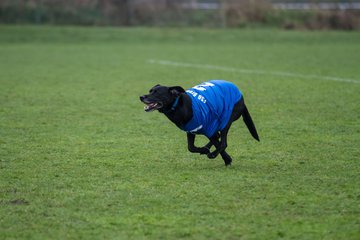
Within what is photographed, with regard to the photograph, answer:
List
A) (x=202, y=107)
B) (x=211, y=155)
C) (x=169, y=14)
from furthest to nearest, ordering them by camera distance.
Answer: (x=169, y=14), (x=211, y=155), (x=202, y=107)

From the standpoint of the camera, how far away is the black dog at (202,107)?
827 cm

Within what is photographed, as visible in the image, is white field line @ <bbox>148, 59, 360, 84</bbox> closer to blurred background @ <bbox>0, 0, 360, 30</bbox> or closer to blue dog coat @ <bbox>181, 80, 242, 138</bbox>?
blue dog coat @ <bbox>181, 80, 242, 138</bbox>

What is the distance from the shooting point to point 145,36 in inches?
1340

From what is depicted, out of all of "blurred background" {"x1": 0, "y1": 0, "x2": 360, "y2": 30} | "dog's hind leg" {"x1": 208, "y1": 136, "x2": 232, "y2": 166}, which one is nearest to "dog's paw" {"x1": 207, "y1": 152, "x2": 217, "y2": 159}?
"dog's hind leg" {"x1": 208, "y1": 136, "x2": 232, "y2": 166}

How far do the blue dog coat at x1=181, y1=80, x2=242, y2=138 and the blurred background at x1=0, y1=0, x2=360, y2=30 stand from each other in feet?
96.1

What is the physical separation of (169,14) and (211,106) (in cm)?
3059

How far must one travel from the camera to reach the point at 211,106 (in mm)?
8406

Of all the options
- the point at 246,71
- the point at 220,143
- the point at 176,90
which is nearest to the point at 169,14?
the point at 246,71

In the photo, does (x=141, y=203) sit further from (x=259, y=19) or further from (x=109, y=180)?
(x=259, y=19)

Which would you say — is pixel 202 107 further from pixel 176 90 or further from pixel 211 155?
pixel 211 155

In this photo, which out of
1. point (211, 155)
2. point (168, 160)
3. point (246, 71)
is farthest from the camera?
point (246, 71)

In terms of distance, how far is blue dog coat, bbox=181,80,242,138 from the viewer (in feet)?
27.2

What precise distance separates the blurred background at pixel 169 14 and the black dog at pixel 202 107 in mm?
29339

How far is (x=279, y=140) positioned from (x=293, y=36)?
24.1m
